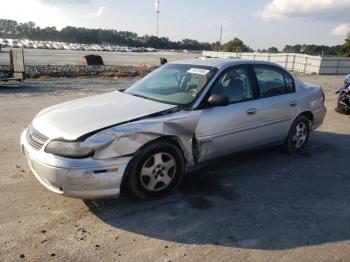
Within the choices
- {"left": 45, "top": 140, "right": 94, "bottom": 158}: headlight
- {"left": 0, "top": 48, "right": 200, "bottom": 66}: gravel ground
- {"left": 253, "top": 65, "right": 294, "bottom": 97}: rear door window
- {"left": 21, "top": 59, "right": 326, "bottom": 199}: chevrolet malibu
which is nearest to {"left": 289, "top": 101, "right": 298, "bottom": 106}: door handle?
{"left": 21, "top": 59, "right": 326, "bottom": 199}: chevrolet malibu

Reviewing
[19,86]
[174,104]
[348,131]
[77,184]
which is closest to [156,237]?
[77,184]

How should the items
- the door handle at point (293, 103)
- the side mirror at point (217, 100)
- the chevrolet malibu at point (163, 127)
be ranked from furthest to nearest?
the door handle at point (293, 103)
the side mirror at point (217, 100)
the chevrolet malibu at point (163, 127)

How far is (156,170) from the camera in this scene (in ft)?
13.7

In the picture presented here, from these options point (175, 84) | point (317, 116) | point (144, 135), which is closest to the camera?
point (144, 135)

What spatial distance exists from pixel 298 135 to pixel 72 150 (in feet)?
13.1

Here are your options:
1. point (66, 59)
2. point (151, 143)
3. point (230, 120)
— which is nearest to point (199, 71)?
point (230, 120)

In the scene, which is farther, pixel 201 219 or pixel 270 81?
pixel 270 81

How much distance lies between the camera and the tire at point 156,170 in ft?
13.1

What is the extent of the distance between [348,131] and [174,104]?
205 inches

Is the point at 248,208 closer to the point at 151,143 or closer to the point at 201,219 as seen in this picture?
the point at 201,219

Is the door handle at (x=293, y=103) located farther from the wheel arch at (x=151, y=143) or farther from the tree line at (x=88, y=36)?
the tree line at (x=88, y=36)

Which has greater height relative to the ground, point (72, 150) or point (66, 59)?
point (72, 150)

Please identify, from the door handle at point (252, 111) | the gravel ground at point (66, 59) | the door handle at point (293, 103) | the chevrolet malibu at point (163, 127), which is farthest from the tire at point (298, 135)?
the gravel ground at point (66, 59)

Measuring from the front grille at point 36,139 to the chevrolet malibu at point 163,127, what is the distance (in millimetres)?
16
